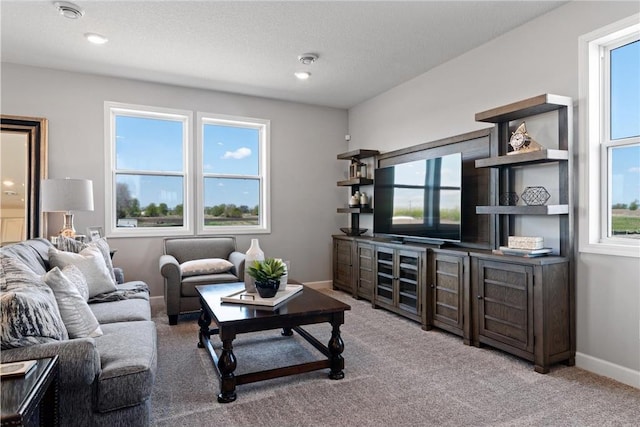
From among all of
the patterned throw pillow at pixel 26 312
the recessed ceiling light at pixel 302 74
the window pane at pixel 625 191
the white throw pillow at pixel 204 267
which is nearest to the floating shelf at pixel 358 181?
the recessed ceiling light at pixel 302 74

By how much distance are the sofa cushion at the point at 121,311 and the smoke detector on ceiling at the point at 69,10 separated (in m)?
2.26

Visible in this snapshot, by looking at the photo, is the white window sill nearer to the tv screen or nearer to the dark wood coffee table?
the tv screen

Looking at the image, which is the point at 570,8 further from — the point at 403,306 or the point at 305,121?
the point at 305,121

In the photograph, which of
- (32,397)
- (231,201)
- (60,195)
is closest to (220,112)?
(231,201)

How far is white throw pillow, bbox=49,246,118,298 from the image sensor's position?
9.02 ft

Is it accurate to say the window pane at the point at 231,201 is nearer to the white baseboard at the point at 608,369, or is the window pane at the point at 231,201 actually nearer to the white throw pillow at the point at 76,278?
the white throw pillow at the point at 76,278

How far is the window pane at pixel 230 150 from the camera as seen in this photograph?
5047 millimetres

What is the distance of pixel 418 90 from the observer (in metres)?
4.41

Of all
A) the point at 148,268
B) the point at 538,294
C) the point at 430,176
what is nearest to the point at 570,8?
the point at 430,176

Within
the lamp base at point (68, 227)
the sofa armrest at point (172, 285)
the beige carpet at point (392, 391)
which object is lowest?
the beige carpet at point (392, 391)

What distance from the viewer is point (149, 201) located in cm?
474

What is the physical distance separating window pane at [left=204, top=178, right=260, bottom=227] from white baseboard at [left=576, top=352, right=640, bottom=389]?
393cm

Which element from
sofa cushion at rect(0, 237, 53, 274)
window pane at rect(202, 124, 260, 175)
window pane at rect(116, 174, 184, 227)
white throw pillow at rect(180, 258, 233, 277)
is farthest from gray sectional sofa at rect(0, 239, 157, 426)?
window pane at rect(202, 124, 260, 175)

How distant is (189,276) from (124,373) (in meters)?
2.39
